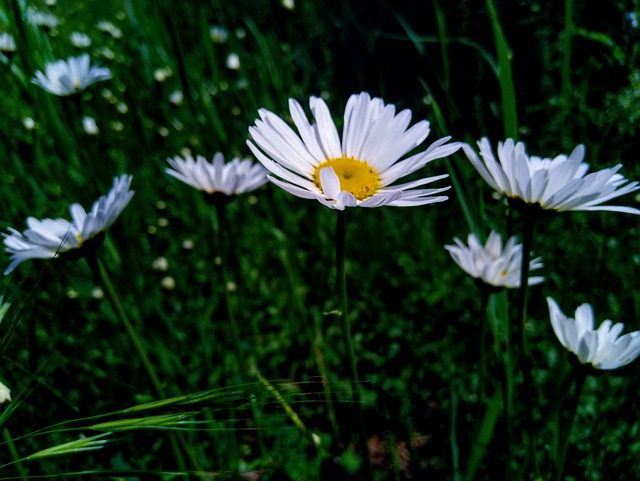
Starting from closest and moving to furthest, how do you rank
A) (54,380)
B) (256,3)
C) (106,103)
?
(54,380) < (106,103) < (256,3)

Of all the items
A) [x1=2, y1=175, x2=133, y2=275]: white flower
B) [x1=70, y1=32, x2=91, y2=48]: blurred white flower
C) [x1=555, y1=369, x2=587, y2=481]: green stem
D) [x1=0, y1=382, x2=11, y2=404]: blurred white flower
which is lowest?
[x1=555, y1=369, x2=587, y2=481]: green stem

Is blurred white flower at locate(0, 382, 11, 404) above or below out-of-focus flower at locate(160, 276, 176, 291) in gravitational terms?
below

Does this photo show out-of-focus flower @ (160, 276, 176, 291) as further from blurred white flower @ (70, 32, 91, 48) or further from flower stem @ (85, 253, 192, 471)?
blurred white flower @ (70, 32, 91, 48)

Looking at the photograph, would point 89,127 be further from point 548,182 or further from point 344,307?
Result: point 548,182

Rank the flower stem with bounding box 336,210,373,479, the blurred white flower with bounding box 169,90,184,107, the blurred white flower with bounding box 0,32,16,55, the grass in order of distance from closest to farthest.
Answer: the flower stem with bounding box 336,210,373,479 → the grass → the blurred white flower with bounding box 0,32,16,55 → the blurred white flower with bounding box 169,90,184,107

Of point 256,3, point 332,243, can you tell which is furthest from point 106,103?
point 332,243

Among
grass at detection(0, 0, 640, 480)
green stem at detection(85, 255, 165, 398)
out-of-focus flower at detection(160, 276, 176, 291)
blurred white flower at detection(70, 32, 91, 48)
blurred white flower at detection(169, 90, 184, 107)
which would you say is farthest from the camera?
blurred white flower at detection(70, 32, 91, 48)

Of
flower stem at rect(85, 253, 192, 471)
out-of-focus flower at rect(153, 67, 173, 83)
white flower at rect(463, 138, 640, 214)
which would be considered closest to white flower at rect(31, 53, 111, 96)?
out-of-focus flower at rect(153, 67, 173, 83)

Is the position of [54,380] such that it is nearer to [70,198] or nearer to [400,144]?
[70,198]
